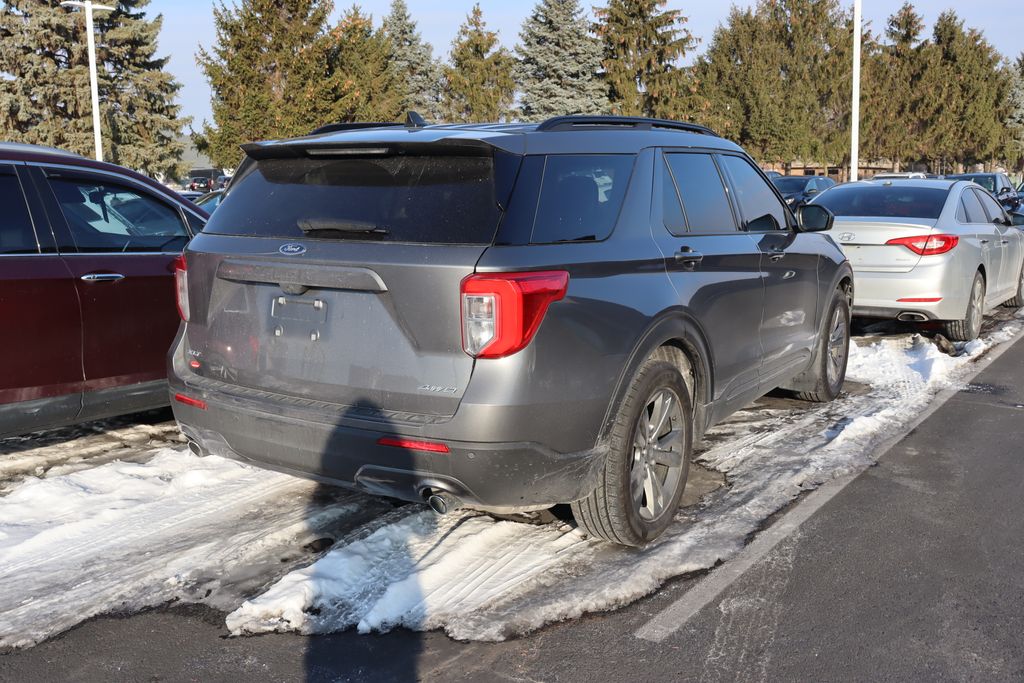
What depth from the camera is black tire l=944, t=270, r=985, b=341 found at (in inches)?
377

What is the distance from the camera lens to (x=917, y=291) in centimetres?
904

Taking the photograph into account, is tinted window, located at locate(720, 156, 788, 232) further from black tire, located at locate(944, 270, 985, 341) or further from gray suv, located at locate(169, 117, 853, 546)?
black tire, located at locate(944, 270, 985, 341)

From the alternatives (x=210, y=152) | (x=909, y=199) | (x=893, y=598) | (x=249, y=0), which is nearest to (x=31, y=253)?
(x=893, y=598)

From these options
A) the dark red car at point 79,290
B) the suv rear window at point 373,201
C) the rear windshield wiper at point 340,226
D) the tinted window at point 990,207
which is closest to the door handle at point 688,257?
the suv rear window at point 373,201

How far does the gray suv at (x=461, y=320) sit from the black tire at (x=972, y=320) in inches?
231

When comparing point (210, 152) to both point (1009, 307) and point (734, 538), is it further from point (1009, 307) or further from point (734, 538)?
point (734, 538)

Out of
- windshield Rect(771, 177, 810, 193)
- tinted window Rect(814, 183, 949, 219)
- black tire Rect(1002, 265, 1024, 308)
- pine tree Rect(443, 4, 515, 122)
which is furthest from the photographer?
pine tree Rect(443, 4, 515, 122)

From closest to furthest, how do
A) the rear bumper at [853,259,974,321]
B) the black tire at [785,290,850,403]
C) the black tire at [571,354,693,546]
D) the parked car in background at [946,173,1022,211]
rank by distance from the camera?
the black tire at [571,354,693,546], the black tire at [785,290,850,403], the rear bumper at [853,259,974,321], the parked car in background at [946,173,1022,211]

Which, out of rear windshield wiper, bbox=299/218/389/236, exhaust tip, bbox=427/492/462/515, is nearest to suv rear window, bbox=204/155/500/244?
rear windshield wiper, bbox=299/218/389/236

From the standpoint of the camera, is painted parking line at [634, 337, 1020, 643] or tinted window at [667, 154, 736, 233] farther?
tinted window at [667, 154, 736, 233]

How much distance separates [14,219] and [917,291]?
24.3 ft

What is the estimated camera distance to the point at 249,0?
32.9 m

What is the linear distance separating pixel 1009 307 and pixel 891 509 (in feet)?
30.2

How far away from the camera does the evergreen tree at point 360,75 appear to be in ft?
116
